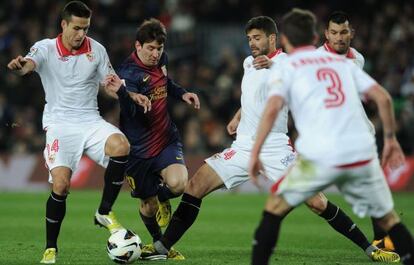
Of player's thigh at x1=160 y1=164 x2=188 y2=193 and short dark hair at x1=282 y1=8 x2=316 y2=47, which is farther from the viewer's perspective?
player's thigh at x1=160 y1=164 x2=188 y2=193

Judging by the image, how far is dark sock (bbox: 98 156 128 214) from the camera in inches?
328

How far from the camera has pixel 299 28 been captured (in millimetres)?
6301

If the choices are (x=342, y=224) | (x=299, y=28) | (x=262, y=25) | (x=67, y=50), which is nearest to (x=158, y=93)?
(x=67, y=50)

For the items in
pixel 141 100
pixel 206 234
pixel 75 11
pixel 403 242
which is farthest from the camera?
pixel 206 234

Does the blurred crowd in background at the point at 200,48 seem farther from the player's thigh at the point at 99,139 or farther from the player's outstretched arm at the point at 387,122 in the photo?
the player's outstretched arm at the point at 387,122

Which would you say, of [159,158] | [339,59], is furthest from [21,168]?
[339,59]

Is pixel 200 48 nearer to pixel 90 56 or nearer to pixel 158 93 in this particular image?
pixel 158 93

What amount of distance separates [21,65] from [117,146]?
118cm

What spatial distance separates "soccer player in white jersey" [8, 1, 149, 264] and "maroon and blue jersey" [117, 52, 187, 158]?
1.02 ft

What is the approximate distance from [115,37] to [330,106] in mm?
16305

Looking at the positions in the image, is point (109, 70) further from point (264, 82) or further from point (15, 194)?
point (15, 194)

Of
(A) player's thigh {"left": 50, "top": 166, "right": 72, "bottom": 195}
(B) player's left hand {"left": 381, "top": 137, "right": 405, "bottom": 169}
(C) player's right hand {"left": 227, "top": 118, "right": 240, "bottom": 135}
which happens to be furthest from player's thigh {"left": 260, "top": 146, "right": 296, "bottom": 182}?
(B) player's left hand {"left": 381, "top": 137, "right": 405, "bottom": 169}

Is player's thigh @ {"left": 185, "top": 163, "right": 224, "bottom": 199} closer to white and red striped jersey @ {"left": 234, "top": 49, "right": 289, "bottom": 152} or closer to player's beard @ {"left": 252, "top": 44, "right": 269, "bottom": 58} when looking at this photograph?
white and red striped jersey @ {"left": 234, "top": 49, "right": 289, "bottom": 152}

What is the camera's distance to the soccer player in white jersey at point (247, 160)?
28.1 feet
